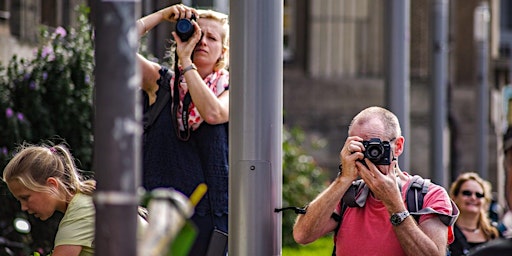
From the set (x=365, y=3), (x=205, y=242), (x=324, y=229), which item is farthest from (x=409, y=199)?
(x=365, y=3)

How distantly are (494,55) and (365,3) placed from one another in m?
3.39

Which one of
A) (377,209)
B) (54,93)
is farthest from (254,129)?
(54,93)

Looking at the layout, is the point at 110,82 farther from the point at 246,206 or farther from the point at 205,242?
the point at 205,242

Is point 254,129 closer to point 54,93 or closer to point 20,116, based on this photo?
point 20,116

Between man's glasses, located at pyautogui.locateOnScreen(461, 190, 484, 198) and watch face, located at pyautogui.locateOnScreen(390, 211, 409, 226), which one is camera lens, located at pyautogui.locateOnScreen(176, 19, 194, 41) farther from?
man's glasses, located at pyautogui.locateOnScreen(461, 190, 484, 198)

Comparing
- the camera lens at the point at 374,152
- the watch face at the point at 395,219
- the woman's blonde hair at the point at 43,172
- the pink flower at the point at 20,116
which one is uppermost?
the pink flower at the point at 20,116

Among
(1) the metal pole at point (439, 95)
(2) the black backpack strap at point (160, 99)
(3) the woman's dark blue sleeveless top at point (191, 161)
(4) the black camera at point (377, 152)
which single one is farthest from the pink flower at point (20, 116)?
(1) the metal pole at point (439, 95)

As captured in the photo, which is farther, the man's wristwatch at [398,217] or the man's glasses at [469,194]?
the man's glasses at [469,194]

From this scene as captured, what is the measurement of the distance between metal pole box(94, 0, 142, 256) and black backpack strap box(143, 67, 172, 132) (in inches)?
123

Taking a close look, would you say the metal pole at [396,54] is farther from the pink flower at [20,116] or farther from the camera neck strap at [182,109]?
the camera neck strap at [182,109]

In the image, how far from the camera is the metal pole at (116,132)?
10.3ft

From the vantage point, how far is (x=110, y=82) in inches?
124

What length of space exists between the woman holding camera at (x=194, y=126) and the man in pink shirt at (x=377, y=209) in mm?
654

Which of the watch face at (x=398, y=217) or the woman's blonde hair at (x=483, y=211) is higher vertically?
the watch face at (x=398, y=217)
